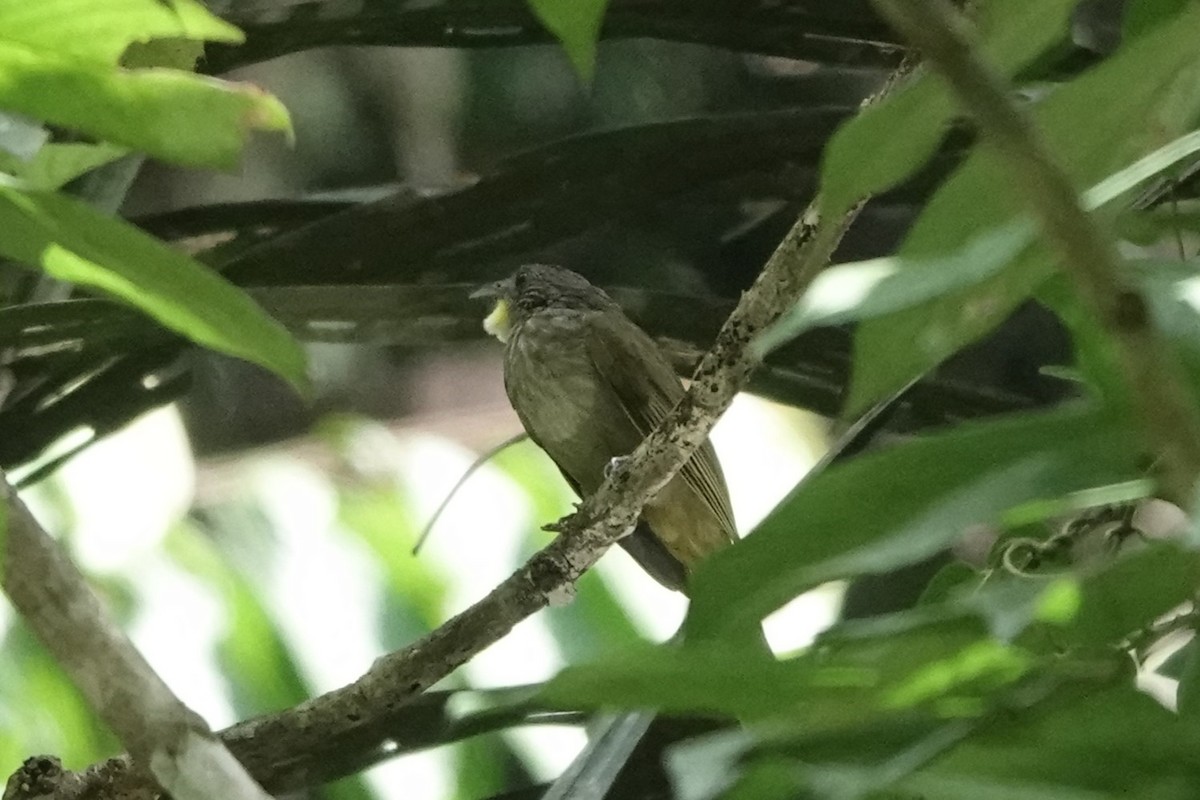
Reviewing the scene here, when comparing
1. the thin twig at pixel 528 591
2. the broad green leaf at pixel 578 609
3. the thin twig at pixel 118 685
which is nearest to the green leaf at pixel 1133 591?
the thin twig at pixel 118 685

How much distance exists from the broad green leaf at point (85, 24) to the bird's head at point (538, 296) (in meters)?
1.26

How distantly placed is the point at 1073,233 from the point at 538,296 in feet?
4.50

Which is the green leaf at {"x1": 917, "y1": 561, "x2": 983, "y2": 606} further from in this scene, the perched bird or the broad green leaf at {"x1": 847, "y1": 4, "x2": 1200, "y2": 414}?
the perched bird

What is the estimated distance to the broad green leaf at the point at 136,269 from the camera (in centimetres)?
25

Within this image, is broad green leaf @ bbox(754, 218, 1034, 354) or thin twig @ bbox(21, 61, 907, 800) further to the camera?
thin twig @ bbox(21, 61, 907, 800)

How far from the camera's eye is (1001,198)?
0.28 m

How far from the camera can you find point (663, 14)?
3.83ft

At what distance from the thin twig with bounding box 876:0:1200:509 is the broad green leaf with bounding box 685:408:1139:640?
0.03 meters

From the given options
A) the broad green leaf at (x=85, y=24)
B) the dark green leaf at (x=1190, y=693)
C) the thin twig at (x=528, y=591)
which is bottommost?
the dark green leaf at (x=1190, y=693)

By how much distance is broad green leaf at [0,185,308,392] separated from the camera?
0.25m

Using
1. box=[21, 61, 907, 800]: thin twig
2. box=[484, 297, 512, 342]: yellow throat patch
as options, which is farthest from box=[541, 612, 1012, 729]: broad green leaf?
box=[484, 297, 512, 342]: yellow throat patch

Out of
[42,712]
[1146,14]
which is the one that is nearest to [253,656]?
[42,712]

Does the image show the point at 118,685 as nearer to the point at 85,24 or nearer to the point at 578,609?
the point at 85,24

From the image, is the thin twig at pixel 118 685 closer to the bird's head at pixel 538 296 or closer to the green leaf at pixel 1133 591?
the green leaf at pixel 1133 591
